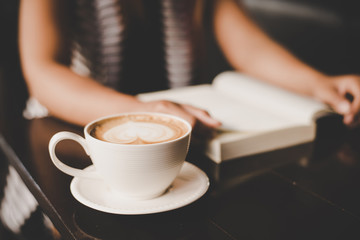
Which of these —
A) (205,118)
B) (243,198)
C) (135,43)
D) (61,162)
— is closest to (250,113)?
(205,118)

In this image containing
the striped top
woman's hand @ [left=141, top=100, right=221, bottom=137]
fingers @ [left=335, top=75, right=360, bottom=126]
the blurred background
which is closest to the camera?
woman's hand @ [left=141, top=100, right=221, bottom=137]

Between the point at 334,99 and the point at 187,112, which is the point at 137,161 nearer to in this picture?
the point at 187,112

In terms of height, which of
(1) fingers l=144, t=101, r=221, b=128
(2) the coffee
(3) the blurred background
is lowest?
(3) the blurred background

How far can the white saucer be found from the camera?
1.32 feet

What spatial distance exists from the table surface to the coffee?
0.27ft

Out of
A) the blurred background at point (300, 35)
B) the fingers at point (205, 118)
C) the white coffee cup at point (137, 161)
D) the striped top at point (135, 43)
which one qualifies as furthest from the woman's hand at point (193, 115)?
the blurred background at point (300, 35)

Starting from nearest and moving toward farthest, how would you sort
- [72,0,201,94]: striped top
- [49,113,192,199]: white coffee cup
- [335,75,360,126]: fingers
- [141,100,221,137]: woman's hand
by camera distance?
[49,113,192,199]: white coffee cup
[141,100,221,137]: woman's hand
[335,75,360,126]: fingers
[72,0,201,94]: striped top

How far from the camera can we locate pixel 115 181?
42cm

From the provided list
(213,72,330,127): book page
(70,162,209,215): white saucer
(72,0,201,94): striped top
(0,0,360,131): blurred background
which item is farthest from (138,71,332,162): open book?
(0,0,360,131): blurred background

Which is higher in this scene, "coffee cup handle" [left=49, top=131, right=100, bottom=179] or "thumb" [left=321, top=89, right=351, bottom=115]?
"coffee cup handle" [left=49, top=131, right=100, bottom=179]

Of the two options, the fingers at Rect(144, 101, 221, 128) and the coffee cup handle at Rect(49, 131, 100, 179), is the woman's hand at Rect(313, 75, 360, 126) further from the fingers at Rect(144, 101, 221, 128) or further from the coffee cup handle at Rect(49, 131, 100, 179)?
the coffee cup handle at Rect(49, 131, 100, 179)

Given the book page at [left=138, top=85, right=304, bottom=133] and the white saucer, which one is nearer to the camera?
the white saucer

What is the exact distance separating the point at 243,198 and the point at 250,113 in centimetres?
26

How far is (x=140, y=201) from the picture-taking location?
16.8 inches
